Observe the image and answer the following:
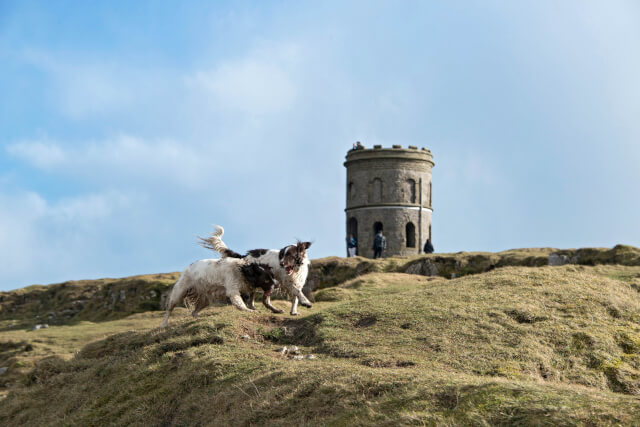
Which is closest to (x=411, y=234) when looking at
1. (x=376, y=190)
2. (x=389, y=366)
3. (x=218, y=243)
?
(x=376, y=190)

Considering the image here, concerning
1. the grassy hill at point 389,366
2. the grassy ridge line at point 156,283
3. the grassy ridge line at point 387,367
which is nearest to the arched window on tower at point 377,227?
the grassy ridge line at point 156,283

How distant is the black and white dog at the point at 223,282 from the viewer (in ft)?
54.2

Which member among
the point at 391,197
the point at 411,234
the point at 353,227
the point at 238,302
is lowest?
the point at 238,302

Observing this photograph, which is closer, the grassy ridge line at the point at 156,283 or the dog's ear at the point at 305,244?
the dog's ear at the point at 305,244

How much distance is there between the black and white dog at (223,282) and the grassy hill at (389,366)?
0.55 metres

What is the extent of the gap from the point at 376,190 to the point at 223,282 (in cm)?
3552

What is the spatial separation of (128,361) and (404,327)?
18.9 ft

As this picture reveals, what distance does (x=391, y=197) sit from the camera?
5088cm

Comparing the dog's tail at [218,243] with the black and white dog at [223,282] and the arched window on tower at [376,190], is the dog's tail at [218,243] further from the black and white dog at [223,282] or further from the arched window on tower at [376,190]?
the arched window on tower at [376,190]

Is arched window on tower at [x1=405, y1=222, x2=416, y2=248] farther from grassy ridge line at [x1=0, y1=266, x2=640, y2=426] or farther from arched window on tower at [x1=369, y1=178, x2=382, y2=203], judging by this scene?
grassy ridge line at [x1=0, y1=266, x2=640, y2=426]

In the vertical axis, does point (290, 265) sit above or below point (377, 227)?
below

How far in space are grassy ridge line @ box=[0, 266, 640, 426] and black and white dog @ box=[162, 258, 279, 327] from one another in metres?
0.77

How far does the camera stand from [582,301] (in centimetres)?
1597

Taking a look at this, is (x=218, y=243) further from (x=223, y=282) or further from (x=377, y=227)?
(x=377, y=227)
